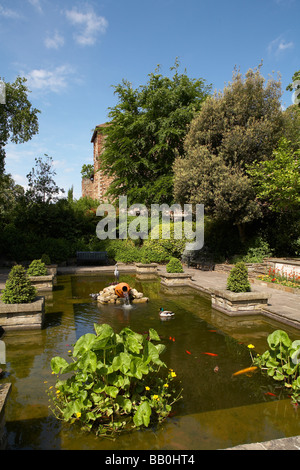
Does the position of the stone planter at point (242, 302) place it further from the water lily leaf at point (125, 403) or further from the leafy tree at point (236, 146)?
the leafy tree at point (236, 146)

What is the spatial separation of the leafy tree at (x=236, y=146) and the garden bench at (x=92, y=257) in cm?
634

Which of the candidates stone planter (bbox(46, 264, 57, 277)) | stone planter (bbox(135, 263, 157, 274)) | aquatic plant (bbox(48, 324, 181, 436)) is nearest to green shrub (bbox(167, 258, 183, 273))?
stone planter (bbox(135, 263, 157, 274))

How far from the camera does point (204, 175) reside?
14.6m

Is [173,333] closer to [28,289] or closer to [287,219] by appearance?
[28,289]

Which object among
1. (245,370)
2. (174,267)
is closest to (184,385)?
(245,370)

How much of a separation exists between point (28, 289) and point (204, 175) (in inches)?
403

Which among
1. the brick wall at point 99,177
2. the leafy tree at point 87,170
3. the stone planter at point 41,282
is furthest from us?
the leafy tree at point 87,170

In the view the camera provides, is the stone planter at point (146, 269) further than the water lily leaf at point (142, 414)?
Yes

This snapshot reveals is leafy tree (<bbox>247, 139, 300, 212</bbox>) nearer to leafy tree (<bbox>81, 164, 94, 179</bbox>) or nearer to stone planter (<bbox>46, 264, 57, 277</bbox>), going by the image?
stone planter (<bbox>46, 264, 57, 277</bbox>)

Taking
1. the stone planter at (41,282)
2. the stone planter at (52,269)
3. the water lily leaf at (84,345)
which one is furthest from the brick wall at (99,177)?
the water lily leaf at (84,345)

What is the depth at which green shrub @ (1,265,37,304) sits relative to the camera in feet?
21.8

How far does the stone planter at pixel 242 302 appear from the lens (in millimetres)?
7693

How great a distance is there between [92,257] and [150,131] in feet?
32.2

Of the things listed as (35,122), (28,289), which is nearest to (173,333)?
(28,289)
